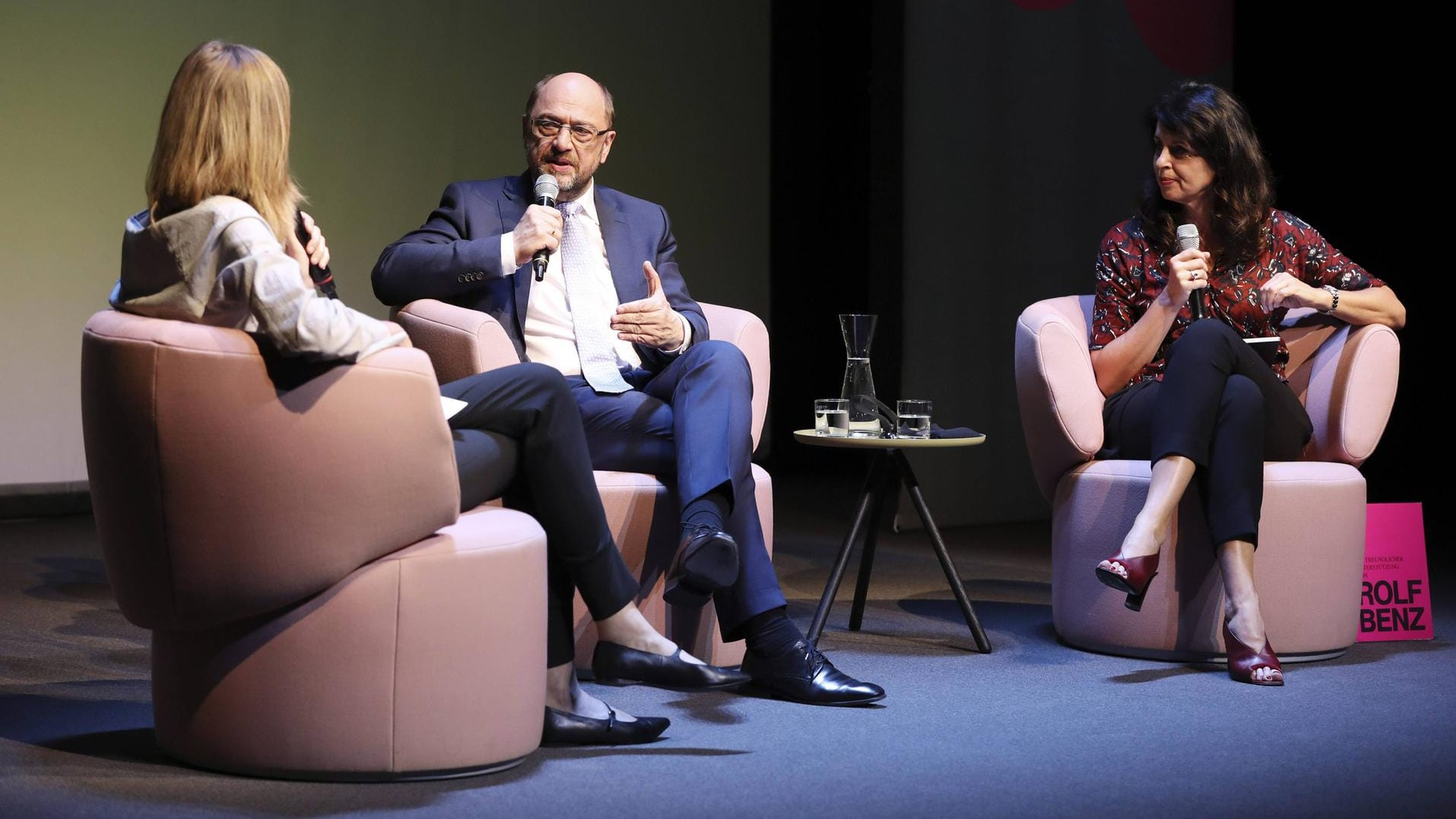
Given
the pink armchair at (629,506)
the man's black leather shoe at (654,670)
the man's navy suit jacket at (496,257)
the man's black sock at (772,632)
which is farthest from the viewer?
the man's navy suit jacket at (496,257)

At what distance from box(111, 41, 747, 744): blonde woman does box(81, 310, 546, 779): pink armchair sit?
6cm

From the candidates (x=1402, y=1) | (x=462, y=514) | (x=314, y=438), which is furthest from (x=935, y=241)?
(x=314, y=438)

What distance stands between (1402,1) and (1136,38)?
5.41 feet

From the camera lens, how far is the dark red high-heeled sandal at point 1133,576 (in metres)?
3.09

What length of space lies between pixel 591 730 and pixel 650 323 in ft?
3.21

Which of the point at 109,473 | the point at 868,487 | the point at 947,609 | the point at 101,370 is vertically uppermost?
the point at 101,370

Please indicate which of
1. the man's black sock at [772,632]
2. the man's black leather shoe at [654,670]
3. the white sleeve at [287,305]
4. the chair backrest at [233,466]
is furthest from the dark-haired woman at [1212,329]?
the white sleeve at [287,305]

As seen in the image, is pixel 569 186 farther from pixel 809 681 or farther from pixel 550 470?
pixel 809 681

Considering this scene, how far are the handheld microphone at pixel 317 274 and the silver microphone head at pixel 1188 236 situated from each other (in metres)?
1.89

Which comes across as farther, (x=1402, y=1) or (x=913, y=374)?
(x=1402, y=1)

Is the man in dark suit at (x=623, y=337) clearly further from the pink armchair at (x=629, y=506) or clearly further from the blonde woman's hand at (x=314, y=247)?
the blonde woman's hand at (x=314, y=247)

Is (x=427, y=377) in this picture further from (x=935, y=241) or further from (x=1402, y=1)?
(x=1402, y=1)

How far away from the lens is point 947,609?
13.3ft

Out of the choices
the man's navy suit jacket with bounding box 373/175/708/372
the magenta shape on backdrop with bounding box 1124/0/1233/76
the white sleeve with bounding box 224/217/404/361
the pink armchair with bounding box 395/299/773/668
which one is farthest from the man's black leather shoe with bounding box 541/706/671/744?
the magenta shape on backdrop with bounding box 1124/0/1233/76
